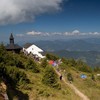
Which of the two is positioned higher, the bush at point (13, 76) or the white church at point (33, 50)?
the bush at point (13, 76)

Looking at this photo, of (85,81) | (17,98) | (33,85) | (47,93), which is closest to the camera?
(17,98)

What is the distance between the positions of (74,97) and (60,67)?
30.8 m

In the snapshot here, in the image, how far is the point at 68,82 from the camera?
5184 centimetres

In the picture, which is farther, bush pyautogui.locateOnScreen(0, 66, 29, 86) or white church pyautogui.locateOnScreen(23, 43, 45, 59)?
Result: white church pyautogui.locateOnScreen(23, 43, 45, 59)

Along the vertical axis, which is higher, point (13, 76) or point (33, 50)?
point (13, 76)

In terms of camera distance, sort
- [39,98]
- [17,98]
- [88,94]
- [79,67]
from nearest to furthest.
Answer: [17,98]
[39,98]
[88,94]
[79,67]

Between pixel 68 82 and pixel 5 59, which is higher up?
pixel 5 59

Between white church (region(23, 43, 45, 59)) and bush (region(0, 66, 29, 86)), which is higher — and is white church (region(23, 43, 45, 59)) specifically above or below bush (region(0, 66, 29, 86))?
below

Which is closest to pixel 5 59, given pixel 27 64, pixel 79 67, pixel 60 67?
pixel 27 64

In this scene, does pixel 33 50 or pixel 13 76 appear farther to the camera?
pixel 33 50

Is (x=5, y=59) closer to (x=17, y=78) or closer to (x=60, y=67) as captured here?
(x=17, y=78)

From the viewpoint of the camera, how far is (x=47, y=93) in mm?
34125

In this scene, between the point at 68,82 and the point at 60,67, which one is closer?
the point at 68,82

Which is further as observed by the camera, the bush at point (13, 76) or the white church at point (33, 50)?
the white church at point (33, 50)
